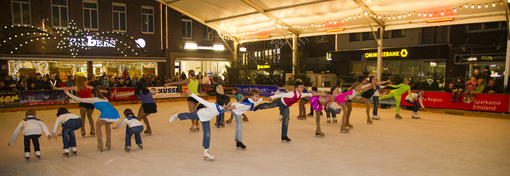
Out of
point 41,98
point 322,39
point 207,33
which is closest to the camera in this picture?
point 41,98

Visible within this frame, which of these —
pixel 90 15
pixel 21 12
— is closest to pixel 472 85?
pixel 90 15

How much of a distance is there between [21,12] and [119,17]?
5816 mm

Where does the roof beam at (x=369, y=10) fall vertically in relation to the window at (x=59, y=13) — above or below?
below

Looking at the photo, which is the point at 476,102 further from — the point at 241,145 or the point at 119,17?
the point at 119,17

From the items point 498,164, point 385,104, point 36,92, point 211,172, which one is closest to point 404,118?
point 385,104

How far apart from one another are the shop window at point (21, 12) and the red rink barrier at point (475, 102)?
Answer: 23.9 meters

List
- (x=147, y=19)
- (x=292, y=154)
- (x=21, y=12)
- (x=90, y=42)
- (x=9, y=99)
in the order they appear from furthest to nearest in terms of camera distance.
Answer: (x=147, y=19) → (x=90, y=42) → (x=21, y=12) → (x=9, y=99) → (x=292, y=154)

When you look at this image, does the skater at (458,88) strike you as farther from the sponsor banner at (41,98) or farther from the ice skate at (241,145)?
the sponsor banner at (41,98)

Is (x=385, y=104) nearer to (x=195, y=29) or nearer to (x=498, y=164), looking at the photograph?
(x=498, y=164)

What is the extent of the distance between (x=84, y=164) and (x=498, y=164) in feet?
24.8

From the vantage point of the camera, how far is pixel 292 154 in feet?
19.6

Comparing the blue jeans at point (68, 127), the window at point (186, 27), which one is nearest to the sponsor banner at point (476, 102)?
the blue jeans at point (68, 127)

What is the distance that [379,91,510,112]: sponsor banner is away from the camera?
37.8 ft

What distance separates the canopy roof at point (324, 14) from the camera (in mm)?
12266
